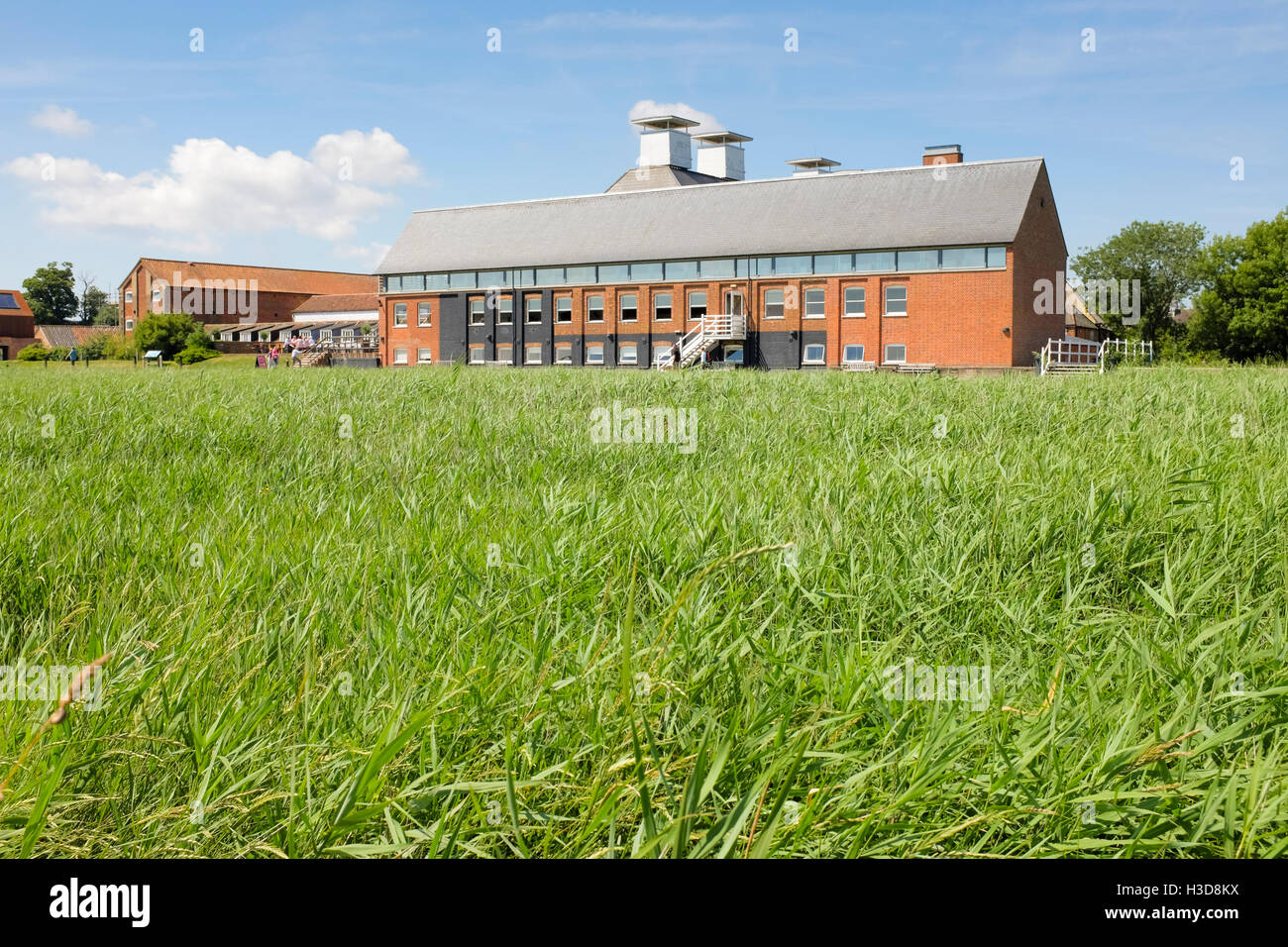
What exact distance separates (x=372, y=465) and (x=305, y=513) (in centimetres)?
174

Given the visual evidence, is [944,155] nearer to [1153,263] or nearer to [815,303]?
[815,303]

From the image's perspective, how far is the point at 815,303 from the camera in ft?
158

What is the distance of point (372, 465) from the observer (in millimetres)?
7168

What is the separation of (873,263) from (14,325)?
87083 mm

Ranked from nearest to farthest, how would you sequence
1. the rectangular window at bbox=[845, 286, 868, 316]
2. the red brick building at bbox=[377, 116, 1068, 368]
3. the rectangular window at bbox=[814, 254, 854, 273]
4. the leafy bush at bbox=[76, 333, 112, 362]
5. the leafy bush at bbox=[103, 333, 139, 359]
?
the red brick building at bbox=[377, 116, 1068, 368], the rectangular window at bbox=[845, 286, 868, 316], the rectangular window at bbox=[814, 254, 854, 273], the leafy bush at bbox=[103, 333, 139, 359], the leafy bush at bbox=[76, 333, 112, 362]

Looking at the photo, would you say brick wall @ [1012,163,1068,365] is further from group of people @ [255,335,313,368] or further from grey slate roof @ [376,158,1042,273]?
group of people @ [255,335,313,368]

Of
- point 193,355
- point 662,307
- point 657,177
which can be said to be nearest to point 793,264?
point 662,307

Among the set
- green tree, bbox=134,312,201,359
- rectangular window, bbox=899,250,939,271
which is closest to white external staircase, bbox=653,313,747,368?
rectangular window, bbox=899,250,939,271

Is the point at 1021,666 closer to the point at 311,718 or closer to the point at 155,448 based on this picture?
the point at 311,718

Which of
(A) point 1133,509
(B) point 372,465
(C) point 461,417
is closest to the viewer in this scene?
(A) point 1133,509

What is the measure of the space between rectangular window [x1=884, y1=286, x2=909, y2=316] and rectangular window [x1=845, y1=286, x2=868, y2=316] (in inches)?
40.6

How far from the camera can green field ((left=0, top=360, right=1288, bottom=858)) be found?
8.09ft

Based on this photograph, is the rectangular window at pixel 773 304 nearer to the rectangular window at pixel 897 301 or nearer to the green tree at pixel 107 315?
the rectangular window at pixel 897 301
